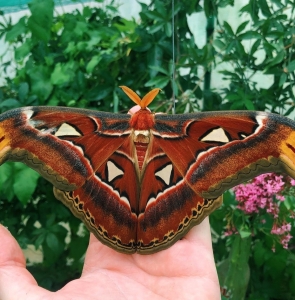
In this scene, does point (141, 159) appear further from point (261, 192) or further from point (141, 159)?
point (261, 192)

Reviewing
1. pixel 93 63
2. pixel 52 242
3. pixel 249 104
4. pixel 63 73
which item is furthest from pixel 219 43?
pixel 52 242

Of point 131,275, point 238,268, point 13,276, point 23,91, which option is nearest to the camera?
point 13,276

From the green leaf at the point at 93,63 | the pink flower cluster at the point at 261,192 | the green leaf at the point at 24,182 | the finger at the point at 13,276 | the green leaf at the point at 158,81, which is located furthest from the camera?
the green leaf at the point at 93,63

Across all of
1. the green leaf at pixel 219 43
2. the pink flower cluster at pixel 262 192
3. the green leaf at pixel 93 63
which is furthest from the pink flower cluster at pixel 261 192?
the green leaf at pixel 93 63

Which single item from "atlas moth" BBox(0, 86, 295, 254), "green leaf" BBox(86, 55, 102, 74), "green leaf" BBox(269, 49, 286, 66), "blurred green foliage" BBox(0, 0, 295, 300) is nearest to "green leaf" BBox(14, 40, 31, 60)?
"blurred green foliage" BBox(0, 0, 295, 300)

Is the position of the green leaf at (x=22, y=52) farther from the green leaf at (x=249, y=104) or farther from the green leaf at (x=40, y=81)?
the green leaf at (x=249, y=104)

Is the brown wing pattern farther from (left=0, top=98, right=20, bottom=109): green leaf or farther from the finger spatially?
(left=0, top=98, right=20, bottom=109): green leaf

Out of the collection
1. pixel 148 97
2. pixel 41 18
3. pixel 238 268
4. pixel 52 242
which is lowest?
pixel 52 242
